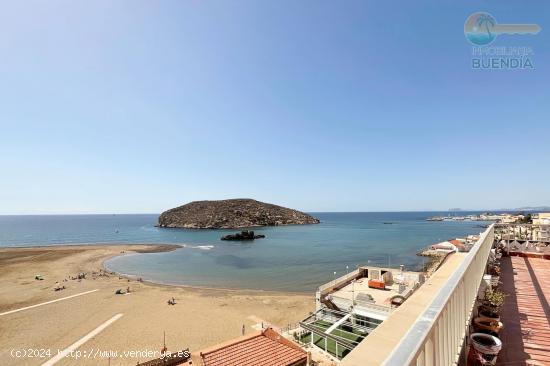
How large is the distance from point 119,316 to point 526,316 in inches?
976

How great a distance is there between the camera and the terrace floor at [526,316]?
11.9 feet

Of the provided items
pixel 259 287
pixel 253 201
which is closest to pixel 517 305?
pixel 259 287

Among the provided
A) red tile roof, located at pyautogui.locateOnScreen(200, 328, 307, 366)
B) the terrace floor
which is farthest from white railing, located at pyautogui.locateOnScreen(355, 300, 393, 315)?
the terrace floor

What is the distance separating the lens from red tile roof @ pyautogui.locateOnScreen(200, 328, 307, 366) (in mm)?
9477

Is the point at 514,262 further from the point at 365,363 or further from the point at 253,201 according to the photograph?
the point at 253,201

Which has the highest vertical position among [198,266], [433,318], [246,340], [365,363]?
[433,318]

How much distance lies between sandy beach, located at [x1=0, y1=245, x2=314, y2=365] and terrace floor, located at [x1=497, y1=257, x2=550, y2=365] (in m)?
15.4

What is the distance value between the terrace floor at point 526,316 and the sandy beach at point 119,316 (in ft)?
50.4

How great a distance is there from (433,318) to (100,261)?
2173 inches

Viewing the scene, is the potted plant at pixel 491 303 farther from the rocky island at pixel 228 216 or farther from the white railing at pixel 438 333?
the rocky island at pixel 228 216

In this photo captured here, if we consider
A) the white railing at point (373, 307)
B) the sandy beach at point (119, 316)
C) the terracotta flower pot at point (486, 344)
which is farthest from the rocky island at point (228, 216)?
the terracotta flower pot at point (486, 344)

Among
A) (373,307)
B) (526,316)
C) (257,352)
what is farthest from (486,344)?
(373,307)

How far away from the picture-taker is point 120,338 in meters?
17.3

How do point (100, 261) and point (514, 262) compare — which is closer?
point (514, 262)
